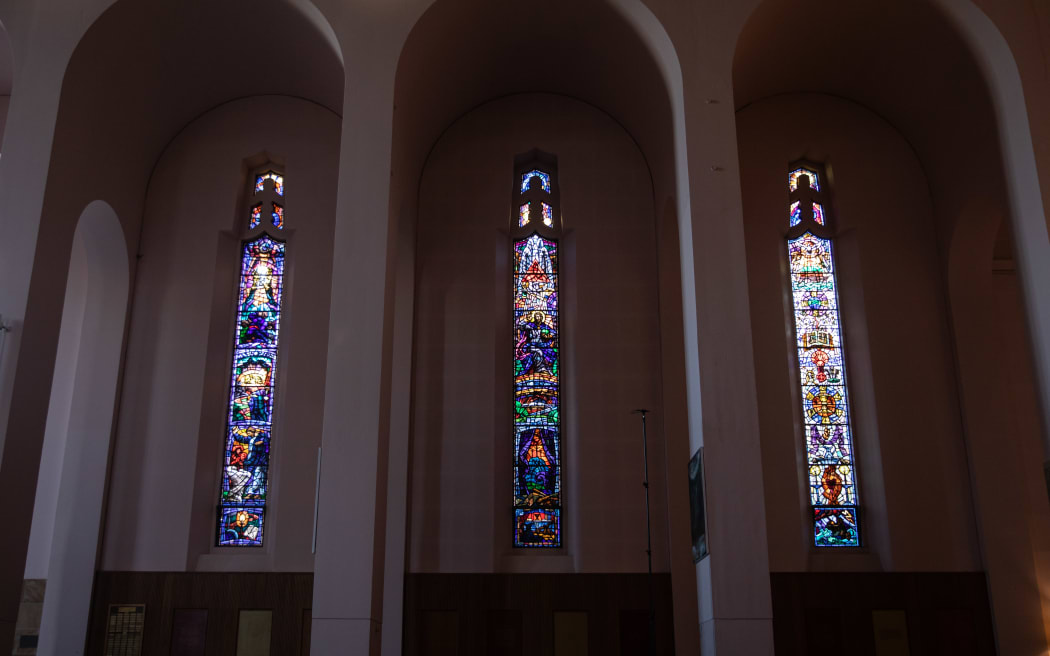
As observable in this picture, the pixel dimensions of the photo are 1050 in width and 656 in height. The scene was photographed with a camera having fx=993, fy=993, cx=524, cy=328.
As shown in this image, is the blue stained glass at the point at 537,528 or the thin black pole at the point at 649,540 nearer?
the thin black pole at the point at 649,540

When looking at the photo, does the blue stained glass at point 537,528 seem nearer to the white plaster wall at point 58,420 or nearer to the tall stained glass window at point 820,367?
the tall stained glass window at point 820,367

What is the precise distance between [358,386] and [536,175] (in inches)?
182

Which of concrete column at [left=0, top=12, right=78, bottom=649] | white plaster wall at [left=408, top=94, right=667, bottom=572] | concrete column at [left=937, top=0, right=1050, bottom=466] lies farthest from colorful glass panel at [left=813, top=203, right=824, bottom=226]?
concrete column at [left=0, top=12, right=78, bottom=649]

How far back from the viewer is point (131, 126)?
34.1 ft

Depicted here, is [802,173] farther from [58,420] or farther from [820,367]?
[58,420]

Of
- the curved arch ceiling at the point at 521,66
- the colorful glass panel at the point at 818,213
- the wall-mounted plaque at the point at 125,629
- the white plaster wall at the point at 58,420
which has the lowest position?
the wall-mounted plaque at the point at 125,629

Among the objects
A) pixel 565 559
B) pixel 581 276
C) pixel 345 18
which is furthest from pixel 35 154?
pixel 565 559

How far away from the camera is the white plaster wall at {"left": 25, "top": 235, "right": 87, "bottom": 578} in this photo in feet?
35.4

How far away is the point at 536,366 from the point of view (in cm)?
1088

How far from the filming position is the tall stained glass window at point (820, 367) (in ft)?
34.0

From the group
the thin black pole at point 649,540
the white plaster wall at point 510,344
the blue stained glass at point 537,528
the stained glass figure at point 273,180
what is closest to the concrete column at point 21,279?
the stained glass figure at point 273,180

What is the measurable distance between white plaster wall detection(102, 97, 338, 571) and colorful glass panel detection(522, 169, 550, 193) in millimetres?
2189

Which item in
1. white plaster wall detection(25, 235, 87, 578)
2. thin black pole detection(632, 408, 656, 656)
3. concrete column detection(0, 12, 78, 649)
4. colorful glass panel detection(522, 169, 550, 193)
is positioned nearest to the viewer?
concrete column detection(0, 12, 78, 649)

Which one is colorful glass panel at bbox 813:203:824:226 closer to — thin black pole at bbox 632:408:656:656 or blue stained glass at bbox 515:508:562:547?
thin black pole at bbox 632:408:656:656
